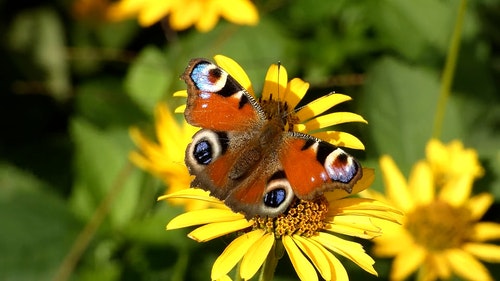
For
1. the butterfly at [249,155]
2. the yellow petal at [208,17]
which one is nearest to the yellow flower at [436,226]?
the yellow petal at [208,17]

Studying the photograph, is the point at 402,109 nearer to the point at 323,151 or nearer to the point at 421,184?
the point at 421,184

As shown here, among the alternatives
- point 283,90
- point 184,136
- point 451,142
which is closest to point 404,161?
point 451,142

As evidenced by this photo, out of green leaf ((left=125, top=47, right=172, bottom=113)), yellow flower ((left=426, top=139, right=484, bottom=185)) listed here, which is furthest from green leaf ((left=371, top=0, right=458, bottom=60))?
green leaf ((left=125, top=47, right=172, bottom=113))

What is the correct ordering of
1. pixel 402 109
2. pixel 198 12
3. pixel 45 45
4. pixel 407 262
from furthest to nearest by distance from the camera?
1. pixel 45 45
2. pixel 402 109
3. pixel 198 12
4. pixel 407 262

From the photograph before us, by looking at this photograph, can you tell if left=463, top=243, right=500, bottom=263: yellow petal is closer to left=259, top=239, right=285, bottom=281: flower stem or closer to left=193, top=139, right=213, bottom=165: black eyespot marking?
left=259, top=239, right=285, bottom=281: flower stem

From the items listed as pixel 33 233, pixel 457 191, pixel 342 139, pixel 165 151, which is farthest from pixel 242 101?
pixel 33 233

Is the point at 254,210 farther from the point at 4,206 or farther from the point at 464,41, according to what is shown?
the point at 464,41
